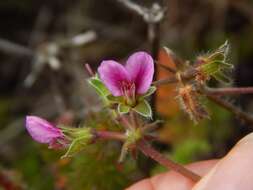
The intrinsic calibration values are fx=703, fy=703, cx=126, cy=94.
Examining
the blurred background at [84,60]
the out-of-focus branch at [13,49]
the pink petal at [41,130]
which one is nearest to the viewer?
the pink petal at [41,130]

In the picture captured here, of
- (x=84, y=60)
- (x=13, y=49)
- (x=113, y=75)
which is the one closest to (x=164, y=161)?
(x=113, y=75)

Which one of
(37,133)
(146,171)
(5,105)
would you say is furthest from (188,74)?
(5,105)

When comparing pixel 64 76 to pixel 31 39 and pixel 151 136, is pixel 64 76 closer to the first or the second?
pixel 31 39

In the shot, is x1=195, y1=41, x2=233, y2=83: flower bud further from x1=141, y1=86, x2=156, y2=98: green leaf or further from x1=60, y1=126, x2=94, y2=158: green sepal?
x1=60, y1=126, x2=94, y2=158: green sepal

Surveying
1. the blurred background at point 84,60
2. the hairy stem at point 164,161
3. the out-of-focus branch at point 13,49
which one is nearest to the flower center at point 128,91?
the hairy stem at point 164,161

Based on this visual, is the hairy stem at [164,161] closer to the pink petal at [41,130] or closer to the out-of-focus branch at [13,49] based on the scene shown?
the pink petal at [41,130]

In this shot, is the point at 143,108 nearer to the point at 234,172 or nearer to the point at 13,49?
the point at 234,172

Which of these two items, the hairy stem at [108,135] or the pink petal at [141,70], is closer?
the pink petal at [141,70]
